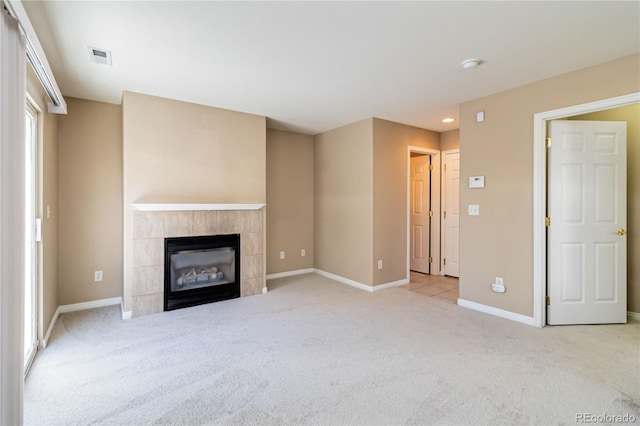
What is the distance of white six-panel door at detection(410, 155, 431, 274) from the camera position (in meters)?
5.61

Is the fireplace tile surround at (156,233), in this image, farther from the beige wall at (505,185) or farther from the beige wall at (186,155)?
the beige wall at (505,185)

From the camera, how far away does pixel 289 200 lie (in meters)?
5.43

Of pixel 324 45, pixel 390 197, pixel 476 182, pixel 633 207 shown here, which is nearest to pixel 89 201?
pixel 324 45

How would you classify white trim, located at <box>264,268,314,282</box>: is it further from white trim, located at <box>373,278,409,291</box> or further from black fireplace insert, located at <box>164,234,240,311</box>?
white trim, located at <box>373,278,409,291</box>

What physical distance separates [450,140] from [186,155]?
415 centimetres

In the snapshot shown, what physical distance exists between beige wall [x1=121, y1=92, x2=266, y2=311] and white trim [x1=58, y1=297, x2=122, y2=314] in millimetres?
699

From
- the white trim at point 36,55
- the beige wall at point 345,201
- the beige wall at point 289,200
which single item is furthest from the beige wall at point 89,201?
the beige wall at point 345,201

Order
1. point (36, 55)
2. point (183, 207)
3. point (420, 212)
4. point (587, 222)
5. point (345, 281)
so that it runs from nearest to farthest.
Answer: point (36, 55), point (587, 222), point (183, 207), point (345, 281), point (420, 212)

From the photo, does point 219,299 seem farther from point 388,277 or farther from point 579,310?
point 579,310

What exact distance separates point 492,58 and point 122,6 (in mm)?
2814

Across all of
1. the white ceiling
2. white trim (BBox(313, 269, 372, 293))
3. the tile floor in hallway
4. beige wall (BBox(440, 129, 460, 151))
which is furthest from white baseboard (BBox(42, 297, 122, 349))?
beige wall (BBox(440, 129, 460, 151))

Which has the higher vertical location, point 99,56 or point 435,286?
point 99,56

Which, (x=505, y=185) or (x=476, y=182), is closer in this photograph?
(x=505, y=185)

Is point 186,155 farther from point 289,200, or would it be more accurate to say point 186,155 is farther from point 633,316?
point 633,316
